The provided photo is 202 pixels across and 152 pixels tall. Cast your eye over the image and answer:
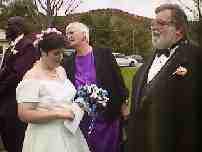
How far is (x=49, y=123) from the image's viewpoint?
5.27 meters

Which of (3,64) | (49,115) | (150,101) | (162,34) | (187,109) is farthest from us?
(3,64)

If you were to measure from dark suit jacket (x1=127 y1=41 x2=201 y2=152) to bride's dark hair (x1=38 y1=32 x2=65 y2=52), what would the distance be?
112 cm

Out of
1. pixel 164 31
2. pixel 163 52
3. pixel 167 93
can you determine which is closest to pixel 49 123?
pixel 163 52

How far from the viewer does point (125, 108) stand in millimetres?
6098

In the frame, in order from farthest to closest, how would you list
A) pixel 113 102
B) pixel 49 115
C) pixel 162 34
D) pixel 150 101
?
pixel 113 102 → pixel 49 115 → pixel 162 34 → pixel 150 101

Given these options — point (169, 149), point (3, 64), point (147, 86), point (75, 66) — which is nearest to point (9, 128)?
point (3, 64)

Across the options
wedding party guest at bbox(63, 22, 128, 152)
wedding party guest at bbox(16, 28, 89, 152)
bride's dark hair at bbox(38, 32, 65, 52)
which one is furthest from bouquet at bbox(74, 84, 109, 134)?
bride's dark hair at bbox(38, 32, 65, 52)

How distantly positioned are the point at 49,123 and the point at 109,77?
1.01 meters

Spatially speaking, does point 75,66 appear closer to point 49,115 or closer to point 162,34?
point 49,115

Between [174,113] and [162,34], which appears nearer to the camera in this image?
[174,113]

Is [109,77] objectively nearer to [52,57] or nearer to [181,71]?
[52,57]

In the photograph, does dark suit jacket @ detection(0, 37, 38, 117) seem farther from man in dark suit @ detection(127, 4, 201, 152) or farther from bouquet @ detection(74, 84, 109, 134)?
man in dark suit @ detection(127, 4, 201, 152)

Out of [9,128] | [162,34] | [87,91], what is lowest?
[9,128]

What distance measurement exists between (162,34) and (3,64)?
2.52 m
